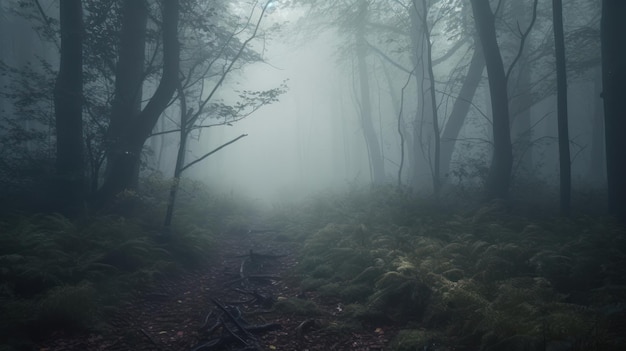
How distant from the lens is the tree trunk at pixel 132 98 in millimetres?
10773

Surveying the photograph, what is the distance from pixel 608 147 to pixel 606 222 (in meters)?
2.25

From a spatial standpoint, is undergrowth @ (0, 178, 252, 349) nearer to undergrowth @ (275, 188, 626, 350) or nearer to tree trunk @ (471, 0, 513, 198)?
undergrowth @ (275, 188, 626, 350)

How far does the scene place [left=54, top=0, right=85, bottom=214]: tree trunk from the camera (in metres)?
10.0

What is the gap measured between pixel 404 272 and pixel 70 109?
33.3 feet

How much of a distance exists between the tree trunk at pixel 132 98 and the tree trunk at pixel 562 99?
11.0 m

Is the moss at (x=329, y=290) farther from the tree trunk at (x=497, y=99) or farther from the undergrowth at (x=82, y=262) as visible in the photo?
the tree trunk at (x=497, y=99)

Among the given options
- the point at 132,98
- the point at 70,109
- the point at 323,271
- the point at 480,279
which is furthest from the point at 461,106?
the point at 70,109

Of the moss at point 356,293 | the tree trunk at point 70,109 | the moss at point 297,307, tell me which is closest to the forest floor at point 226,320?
the moss at point 297,307

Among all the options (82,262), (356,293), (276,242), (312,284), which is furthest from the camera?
(276,242)

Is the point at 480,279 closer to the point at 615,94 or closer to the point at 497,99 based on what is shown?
the point at 615,94

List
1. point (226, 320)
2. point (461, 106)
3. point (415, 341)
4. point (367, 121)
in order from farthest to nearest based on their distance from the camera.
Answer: point (367, 121) < point (461, 106) < point (226, 320) < point (415, 341)

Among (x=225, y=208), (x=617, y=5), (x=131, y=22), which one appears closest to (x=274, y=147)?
(x=225, y=208)

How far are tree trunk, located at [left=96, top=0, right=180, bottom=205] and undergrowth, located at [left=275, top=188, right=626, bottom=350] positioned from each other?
6.18 meters

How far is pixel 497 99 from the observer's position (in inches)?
463
